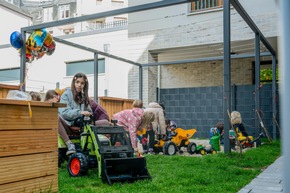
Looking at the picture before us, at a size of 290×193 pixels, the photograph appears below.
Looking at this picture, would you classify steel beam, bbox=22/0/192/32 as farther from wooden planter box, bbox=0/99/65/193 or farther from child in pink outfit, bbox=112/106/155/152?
wooden planter box, bbox=0/99/65/193

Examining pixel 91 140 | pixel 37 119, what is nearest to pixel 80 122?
pixel 91 140

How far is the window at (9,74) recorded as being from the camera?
1725 cm

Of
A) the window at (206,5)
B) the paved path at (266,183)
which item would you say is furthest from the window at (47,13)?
the paved path at (266,183)

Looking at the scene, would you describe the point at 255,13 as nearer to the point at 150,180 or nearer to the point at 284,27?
the point at 150,180

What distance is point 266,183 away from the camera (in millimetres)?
3293

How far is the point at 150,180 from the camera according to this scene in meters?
3.60

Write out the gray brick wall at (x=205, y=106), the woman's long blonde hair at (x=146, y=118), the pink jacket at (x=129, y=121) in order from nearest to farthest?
1. the pink jacket at (x=129, y=121)
2. the woman's long blonde hair at (x=146, y=118)
3. the gray brick wall at (x=205, y=106)

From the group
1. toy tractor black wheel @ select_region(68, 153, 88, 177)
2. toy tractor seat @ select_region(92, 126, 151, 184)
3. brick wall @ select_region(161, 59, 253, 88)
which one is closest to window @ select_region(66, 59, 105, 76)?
brick wall @ select_region(161, 59, 253, 88)

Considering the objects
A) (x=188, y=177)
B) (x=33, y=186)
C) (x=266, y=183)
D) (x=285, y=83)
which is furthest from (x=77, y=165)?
(x=285, y=83)

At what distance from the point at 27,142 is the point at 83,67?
1438cm

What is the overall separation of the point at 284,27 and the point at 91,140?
3.59 m

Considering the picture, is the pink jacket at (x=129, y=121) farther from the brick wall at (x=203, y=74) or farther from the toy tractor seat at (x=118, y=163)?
the brick wall at (x=203, y=74)

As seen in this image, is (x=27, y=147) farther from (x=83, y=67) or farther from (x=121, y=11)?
(x=83, y=67)

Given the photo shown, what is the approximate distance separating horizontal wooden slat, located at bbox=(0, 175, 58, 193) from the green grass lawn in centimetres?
35
